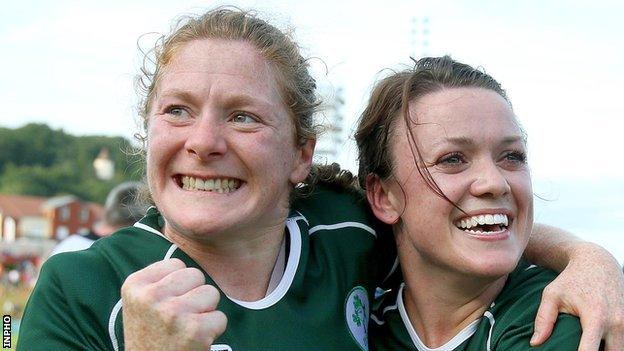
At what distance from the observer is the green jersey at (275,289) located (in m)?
2.37

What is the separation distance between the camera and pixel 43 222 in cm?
8700

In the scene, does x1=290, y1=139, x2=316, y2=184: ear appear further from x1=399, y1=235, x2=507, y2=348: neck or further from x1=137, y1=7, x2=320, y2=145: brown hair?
x1=399, y1=235, x2=507, y2=348: neck

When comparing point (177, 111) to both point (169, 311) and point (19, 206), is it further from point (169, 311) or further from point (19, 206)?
point (19, 206)

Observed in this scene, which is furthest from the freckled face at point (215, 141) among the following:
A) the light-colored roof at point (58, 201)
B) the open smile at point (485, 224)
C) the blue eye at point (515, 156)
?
the light-colored roof at point (58, 201)

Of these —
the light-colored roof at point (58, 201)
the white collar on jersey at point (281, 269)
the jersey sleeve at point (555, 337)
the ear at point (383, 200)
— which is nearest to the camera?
the jersey sleeve at point (555, 337)

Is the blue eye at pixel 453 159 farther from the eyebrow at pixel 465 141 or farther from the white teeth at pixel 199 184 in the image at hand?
the white teeth at pixel 199 184

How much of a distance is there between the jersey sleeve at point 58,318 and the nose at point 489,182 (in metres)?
1.28

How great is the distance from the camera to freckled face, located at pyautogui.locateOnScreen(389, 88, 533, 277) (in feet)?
8.95

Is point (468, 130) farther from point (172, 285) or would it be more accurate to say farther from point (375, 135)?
point (172, 285)

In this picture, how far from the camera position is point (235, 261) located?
277cm

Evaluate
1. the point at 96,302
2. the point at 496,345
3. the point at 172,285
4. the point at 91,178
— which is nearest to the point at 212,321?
the point at 172,285

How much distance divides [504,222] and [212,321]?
3.66ft

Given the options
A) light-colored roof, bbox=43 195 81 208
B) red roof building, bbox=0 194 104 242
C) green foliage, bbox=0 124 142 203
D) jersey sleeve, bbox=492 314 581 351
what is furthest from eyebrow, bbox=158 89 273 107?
green foliage, bbox=0 124 142 203

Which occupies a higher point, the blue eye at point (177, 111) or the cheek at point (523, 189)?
the blue eye at point (177, 111)
